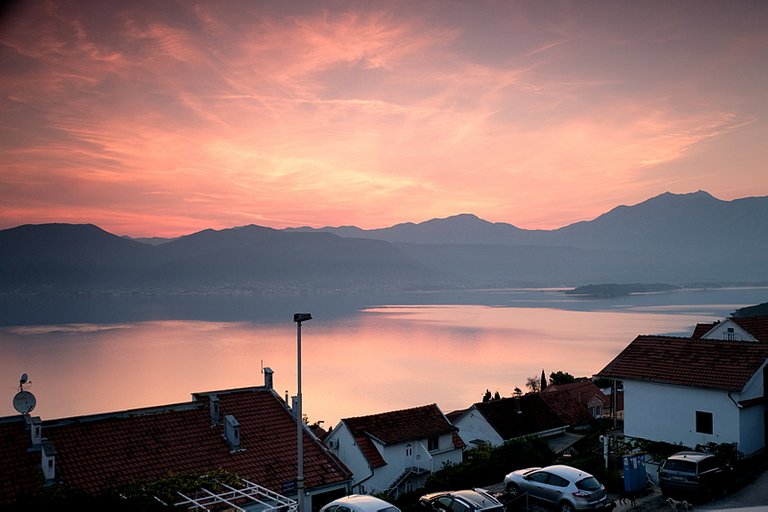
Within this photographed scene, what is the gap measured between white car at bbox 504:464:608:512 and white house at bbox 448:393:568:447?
2183 centimetres

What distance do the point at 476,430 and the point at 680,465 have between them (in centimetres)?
2398

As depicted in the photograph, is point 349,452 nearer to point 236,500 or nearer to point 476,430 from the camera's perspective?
point 476,430

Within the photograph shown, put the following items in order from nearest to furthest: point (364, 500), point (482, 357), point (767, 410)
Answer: point (364, 500)
point (767, 410)
point (482, 357)

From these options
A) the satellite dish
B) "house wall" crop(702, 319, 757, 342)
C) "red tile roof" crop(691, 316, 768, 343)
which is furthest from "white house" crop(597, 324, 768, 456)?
the satellite dish

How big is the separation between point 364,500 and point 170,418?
1018 cm

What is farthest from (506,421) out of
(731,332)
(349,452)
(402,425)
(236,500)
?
(236,500)

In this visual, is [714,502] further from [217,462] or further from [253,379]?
[253,379]

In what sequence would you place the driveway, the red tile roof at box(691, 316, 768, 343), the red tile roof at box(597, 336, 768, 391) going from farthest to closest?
the red tile roof at box(691, 316, 768, 343), the red tile roof at box(597, 336, 768, 391), the driveway

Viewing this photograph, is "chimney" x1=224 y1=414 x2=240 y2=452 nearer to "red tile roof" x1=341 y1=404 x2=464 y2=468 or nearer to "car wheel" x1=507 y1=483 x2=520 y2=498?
"car wheel" x1=507 y1=483 x2=520 y2=498

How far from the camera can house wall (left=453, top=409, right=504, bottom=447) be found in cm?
4069

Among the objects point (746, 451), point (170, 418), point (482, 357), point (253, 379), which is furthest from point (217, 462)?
point (482, 357)

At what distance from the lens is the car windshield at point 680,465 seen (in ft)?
60.2

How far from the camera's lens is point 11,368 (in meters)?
107

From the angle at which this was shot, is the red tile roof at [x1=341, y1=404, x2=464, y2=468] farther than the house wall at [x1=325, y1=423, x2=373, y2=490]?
Yes
